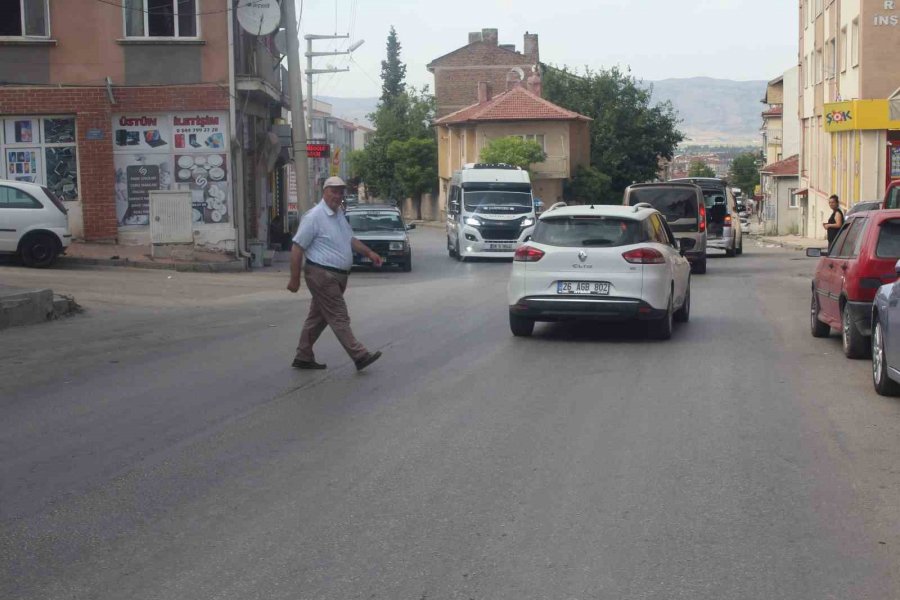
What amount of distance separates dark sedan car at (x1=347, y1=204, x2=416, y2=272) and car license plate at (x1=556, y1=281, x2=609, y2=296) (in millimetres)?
13882

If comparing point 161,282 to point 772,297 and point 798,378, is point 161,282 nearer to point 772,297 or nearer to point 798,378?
point 772,297

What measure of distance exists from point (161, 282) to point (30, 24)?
8381 millimetres

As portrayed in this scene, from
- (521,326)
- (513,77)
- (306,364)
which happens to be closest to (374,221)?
(521,326)

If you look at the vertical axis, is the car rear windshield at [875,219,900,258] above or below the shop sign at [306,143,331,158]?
below

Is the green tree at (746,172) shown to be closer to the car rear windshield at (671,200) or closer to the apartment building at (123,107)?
the car rear windshield at (671,200)

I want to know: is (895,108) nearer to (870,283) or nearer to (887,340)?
(870,283)

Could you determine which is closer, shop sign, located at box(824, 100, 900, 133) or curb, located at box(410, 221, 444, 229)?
shop sign, located at box(824, 100, 900, 133)

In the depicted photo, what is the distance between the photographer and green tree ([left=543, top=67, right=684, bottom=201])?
76.4m

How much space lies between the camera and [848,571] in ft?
17.5

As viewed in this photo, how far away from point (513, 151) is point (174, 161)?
41.9 meters

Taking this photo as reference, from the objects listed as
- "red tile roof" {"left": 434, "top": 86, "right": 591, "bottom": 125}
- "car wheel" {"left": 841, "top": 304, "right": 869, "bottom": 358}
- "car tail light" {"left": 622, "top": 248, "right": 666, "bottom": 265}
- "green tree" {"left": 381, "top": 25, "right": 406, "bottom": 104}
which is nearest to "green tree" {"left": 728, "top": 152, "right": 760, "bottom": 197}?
"green tree" {"left": 381, "top": 25, "right": 406, "bottom": 104}

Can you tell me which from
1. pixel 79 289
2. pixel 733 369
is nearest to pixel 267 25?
pixel 79 289

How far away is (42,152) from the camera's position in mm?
26656

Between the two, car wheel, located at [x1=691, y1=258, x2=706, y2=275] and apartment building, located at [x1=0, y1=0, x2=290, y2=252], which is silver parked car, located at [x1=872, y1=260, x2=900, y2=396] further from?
apartment building, located at [x1=0, y1=0, x2=290, y2=252]
